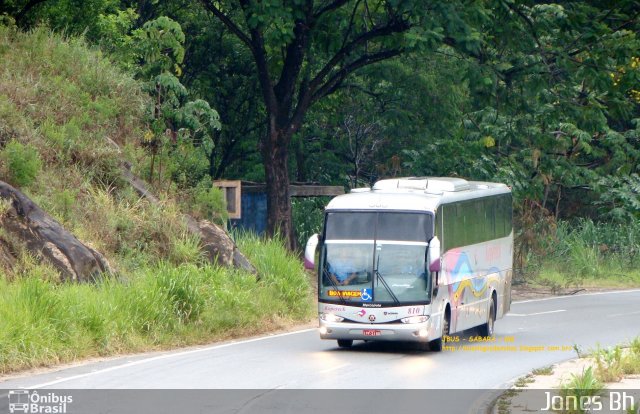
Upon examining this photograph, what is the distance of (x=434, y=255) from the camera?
20.3 meters

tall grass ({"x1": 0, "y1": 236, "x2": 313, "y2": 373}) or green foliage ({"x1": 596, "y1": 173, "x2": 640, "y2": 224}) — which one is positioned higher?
green foliage ({"x1": 596, "y1": 173, "x2": 640, "y2": 224})

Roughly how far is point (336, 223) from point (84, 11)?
47.6 ft

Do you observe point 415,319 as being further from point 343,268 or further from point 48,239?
point 48,239

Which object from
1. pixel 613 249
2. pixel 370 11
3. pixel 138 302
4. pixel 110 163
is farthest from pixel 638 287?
pixel 138 302

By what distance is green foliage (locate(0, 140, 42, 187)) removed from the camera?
24.7m

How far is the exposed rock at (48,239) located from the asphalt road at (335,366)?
2.97m

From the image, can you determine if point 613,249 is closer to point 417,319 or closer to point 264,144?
point 264,144

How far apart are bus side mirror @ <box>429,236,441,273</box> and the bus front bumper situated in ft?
3.07

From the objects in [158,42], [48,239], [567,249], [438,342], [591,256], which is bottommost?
[591,256]

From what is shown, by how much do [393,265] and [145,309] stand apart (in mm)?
4454

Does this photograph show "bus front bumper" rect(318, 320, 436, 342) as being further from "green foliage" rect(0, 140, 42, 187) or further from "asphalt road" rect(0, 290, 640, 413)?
"green foliage" rect(0, 140, 42, 187)

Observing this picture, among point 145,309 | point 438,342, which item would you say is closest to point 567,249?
point 438,342

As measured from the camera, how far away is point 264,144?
33.7 metres

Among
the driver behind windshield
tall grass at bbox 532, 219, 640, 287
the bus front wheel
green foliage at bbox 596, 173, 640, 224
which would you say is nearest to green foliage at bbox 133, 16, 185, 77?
the driver behind windshield
